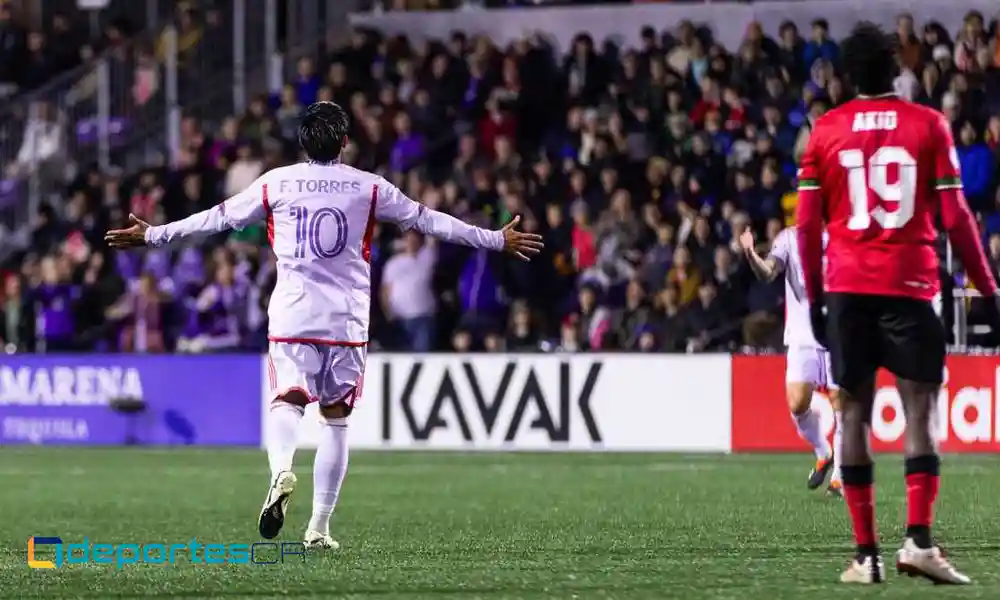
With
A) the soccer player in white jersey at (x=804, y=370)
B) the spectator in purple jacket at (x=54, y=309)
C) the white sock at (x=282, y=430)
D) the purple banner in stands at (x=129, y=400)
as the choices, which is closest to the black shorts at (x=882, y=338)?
the white sock at (x=282, y=430)

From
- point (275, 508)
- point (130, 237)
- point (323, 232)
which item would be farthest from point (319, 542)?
point (130, 237)

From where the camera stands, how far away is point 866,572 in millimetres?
7941

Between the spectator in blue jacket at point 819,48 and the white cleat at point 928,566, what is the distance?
14935mm

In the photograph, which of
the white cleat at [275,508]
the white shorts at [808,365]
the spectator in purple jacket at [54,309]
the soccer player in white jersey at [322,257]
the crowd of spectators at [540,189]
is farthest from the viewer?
the spectator in purple jacket at [54,309]

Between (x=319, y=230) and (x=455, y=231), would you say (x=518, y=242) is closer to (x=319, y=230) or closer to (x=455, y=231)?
(x=455, y=231)

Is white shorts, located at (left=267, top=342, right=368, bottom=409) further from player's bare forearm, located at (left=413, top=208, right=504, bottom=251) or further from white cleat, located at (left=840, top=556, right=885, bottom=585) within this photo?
white cleat, located at (left=840, top=556, right=885, bottom=585)

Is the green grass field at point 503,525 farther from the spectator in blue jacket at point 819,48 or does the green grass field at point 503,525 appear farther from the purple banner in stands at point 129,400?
the spectator in blue jacket at point 819,48

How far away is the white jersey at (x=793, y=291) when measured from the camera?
13.9 metres

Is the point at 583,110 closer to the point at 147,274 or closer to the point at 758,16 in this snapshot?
the point at 758,16

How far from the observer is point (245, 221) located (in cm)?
1003

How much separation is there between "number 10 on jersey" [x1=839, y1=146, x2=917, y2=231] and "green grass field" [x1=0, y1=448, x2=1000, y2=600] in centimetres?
138

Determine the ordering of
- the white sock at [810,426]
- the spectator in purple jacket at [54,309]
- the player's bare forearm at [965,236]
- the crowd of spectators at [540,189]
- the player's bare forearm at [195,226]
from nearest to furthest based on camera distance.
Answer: the player's bare forearm at [965,236]
the player's bare forearm at [195,226]
the white sock at [810,426]
the crowd of spectators at [540,189]
the spectator in purple jacket at [54,309]

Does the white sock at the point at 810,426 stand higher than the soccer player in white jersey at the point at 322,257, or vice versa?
the soccer player in white jersey at the point at 322,257

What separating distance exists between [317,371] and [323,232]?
2.14 ft
